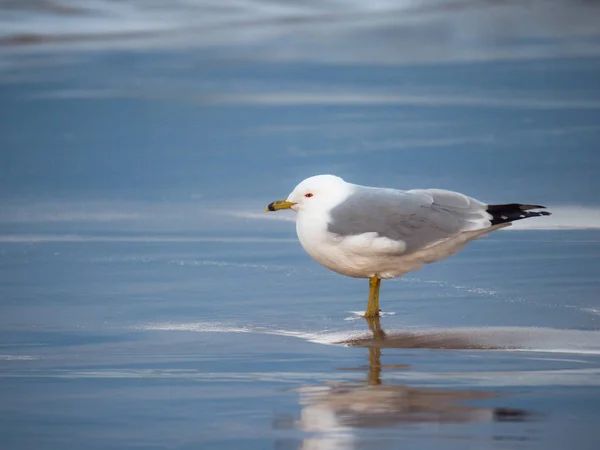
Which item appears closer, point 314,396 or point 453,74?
point 314,396

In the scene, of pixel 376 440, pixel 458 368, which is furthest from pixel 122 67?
pixel 376 440

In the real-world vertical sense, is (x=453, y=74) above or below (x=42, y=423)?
above

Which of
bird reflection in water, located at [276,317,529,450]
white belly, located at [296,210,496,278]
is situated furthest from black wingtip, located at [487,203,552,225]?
bird reflection in water, located at [276,317,529,450]

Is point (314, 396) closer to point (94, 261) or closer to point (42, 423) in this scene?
point (42, 423)

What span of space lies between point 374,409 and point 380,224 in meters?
2.37

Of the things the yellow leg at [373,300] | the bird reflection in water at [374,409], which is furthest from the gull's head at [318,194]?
the bird reflection in water at [374,409]

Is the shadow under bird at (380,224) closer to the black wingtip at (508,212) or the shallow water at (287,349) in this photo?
the black wingtip at (508,212)

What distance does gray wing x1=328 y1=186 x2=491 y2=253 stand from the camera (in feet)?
23.1

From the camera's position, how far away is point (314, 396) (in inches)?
199

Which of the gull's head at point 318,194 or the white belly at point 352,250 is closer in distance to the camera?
the white belly at point 352,250

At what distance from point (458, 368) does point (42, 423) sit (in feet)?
6.14

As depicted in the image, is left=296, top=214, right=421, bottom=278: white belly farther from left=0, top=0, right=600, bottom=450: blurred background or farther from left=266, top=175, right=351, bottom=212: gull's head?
left=0, top=0, right=600, bottom=450: blurred background

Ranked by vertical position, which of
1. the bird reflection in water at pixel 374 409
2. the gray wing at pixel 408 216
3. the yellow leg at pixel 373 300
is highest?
the gray wing at pixel 408 216

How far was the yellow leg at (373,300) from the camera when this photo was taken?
700 cm
